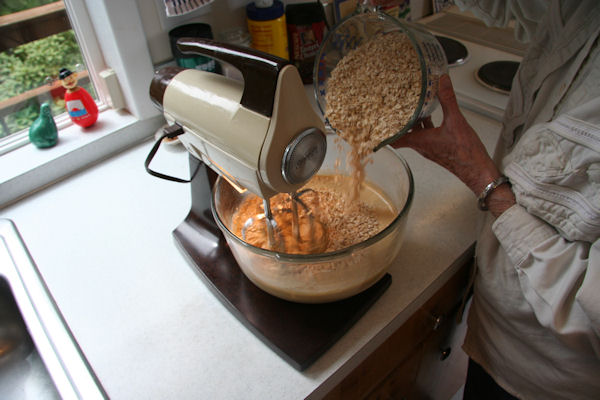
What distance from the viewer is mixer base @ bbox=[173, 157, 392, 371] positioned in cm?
63

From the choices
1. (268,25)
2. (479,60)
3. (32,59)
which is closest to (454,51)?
(479,60)

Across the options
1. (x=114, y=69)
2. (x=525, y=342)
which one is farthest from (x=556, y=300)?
(x=114, y=69)

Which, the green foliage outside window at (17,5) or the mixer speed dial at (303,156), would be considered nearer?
the mixer speed dial at (303,156)

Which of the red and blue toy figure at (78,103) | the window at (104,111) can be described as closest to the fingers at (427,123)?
the window at (104,111)

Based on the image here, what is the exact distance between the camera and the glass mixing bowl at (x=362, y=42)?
2.25 feet

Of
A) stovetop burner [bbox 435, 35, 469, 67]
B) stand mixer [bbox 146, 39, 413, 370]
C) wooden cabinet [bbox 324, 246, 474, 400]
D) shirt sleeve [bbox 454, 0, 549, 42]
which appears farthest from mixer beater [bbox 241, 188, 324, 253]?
stovetop burner [bbox 435, 35, 469, 67]

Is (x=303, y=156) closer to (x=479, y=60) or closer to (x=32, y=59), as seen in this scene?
(x=32, y=59)

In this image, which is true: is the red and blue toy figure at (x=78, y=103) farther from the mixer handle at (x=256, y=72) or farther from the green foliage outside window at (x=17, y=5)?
the mixer handle at (x=256, y=72)

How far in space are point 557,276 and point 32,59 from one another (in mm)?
1133

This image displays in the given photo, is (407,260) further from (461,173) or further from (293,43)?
(293,43)

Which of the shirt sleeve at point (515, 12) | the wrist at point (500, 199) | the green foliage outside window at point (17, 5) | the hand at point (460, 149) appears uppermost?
the green foliage outside window at point (17, 5)

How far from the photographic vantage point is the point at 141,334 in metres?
0.68

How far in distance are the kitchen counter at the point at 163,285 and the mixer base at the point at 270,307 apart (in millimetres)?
22

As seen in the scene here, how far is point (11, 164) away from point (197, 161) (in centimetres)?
49
